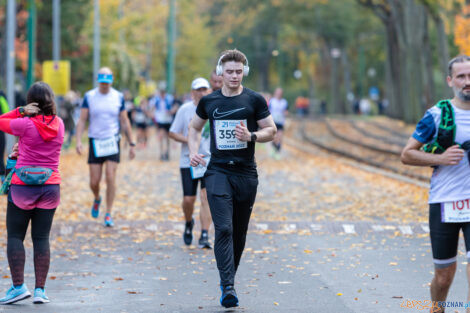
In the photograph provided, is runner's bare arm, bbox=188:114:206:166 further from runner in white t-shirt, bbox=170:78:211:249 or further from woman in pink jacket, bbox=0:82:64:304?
runner in white t-shirt, bbox=170:78:211:249

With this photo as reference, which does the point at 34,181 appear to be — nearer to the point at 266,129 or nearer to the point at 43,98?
the point at 43,98

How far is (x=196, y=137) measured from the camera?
8.13 meters

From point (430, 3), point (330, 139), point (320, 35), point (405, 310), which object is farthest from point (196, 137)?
point (320, 35)

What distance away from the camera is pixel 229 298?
282 inches

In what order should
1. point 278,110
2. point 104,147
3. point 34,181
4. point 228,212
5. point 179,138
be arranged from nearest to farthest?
point 228,212 < point 34,181 < point 179,138 < point 104,147 < point 278,110

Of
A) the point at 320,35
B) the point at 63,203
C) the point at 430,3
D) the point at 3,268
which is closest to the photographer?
the point at 3,268

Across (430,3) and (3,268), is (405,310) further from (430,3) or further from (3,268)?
(430,3)

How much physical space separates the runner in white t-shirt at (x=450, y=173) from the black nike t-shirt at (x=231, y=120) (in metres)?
1.79

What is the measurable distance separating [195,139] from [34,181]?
1.38 m

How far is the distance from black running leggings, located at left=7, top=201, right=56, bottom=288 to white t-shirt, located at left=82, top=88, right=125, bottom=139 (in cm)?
485

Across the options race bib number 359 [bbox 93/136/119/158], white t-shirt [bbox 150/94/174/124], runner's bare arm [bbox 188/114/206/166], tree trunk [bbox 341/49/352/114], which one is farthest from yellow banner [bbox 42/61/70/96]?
tree trunk [bbox 341/49/352/114]

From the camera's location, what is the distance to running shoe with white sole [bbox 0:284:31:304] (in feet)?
25.0

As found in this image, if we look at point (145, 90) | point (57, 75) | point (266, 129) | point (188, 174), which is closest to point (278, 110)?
point (57, 75)

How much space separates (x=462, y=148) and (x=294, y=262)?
4058mm
